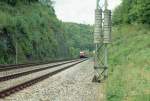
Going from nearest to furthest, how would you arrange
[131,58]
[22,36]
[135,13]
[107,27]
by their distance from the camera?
[107,27] → [131,58] → [135,13] → [22,36]

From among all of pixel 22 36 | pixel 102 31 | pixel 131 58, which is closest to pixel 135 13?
pixel 131 58

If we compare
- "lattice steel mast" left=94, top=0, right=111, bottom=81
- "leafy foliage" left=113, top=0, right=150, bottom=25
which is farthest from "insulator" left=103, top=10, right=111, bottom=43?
"leafy foliage" left=113, top=0, right=150, bottom=25

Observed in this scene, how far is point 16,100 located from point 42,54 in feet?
194

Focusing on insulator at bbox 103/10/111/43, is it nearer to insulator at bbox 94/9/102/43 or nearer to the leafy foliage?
insulator at bbox 94/9/102/43

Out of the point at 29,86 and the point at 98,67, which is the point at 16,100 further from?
the point at 98,67

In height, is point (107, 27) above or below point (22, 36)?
below

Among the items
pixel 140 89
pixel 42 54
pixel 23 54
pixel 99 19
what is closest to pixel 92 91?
pixel 140 89

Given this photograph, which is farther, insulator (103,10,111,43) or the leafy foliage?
the leafy foliage

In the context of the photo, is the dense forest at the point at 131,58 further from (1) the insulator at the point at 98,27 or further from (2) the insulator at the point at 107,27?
(1) the insulator at the point at 98,27

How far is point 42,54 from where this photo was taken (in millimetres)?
74812

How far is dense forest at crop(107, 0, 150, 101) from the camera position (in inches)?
630

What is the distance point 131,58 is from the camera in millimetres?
29531

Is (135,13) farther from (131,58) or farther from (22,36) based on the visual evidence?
(22,36)

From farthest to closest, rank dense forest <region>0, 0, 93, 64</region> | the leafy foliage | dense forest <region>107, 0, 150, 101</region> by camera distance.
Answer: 1. dense forest <region>0, 0, 93, 64</region>
2. the leafy foliage
3. dense forest <region>107, 0, 150, 101</region>
